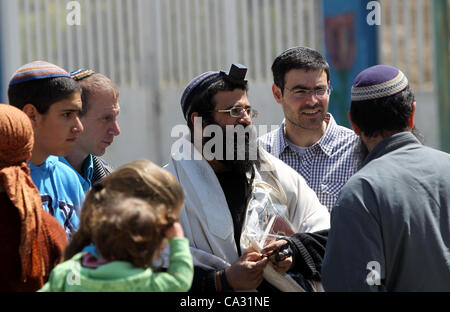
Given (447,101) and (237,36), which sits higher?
(237,36)

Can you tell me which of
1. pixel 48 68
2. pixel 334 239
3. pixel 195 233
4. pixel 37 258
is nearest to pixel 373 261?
pixel 334 239

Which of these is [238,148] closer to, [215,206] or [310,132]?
[215,206]

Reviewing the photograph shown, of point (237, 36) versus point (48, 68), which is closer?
point (48, 68)

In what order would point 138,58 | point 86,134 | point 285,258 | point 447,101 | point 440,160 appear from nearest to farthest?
point 440,160 < point 285,258 < point 86,134 < point 447,101 < point 138,58

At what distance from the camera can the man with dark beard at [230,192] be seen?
130 inches

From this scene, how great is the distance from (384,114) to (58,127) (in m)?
1.45

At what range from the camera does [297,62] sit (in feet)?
14.3

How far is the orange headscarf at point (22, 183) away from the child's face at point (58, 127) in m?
0.50

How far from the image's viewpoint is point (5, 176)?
267 cm

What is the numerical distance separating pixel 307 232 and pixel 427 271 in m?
0.82

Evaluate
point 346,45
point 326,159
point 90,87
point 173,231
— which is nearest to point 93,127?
point 90,87

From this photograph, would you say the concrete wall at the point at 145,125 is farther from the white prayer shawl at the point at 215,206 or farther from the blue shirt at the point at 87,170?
the white prayer shawl at the point at 215,206

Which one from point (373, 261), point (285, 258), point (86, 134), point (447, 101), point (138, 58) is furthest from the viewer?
point (138, 58)

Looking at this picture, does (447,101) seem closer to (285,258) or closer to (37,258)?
(285,258)
